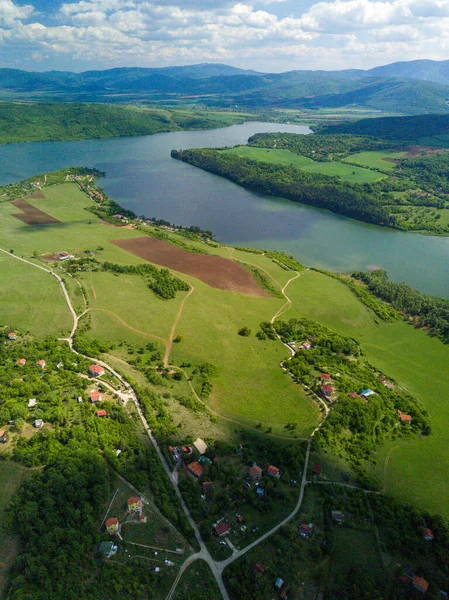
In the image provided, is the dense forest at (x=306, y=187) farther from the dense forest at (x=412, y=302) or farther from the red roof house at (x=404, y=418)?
the red roof house at (x=404, y=418)

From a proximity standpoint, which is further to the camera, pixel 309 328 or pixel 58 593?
pixel 309 328

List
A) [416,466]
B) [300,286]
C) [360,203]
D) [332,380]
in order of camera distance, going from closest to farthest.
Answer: [416,466]
[332,380]
[300,286]
[360,203]

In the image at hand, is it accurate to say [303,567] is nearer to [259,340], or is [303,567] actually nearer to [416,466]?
[416,466]

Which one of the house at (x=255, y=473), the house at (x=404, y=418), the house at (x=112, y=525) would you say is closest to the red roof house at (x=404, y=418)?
the house at (x=404, y=418)

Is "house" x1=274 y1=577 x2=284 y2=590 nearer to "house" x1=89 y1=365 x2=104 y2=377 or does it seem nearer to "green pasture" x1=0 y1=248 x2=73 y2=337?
"house" x1=89 y1=365 x2=104 y2=377

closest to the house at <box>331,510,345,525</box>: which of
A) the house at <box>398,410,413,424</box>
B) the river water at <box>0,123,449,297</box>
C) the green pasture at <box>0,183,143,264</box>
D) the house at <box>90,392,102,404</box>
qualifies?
the house at <box>398,410,413,424</box>

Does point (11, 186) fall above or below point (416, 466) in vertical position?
above

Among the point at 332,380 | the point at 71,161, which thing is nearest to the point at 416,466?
the point at 332,380

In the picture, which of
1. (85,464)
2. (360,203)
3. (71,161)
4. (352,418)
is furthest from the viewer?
(71,161)
